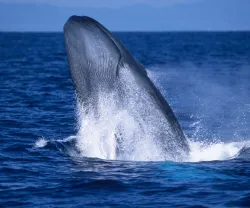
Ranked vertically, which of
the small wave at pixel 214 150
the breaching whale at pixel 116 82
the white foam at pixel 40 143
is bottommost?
the white foam at pixel 40 143

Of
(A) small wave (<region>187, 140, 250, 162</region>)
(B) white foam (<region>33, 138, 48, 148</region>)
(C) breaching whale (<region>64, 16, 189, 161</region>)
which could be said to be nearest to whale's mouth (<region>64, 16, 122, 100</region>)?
(C) breaching whale (<region>64, 16, 189, 161</region>)

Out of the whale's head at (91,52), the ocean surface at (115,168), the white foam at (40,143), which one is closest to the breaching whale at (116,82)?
the whale's head at (91,52)

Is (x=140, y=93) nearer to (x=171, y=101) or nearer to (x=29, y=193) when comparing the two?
(x=29, y=193)

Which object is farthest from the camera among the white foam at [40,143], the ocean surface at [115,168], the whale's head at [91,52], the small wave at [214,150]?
the white foam at [40,143]

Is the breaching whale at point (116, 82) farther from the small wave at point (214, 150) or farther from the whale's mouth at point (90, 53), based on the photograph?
the small wave at point (214, 150)

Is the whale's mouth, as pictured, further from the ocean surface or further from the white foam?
the white foam

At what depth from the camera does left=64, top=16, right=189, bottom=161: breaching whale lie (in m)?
12.8

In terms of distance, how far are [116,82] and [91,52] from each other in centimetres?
86

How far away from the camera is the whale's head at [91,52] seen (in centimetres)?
1281

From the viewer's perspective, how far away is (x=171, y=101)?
27109 millimetres

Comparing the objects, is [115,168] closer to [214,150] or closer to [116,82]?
[116,82]

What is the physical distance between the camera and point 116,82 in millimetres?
13180

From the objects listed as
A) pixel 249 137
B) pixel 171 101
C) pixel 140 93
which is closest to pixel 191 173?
pixel 140 93

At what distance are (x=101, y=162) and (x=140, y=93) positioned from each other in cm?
200
